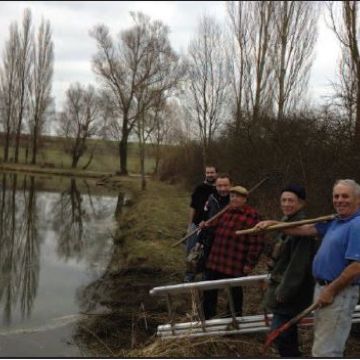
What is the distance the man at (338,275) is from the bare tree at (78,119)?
2004 inches

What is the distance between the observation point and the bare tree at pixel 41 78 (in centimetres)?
4872

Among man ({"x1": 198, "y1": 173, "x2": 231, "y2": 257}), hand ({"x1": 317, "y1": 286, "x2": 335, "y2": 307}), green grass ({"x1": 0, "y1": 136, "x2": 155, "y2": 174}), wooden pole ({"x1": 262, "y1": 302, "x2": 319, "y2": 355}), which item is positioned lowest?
wooden pole ({"x1": 262, "y1": 302, "x2": 319, "y2": 355})

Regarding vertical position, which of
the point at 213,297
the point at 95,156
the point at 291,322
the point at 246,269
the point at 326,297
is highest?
the point at 95,156

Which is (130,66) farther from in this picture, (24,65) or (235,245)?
(235,245)

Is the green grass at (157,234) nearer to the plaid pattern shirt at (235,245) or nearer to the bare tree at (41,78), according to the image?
the plaid pattern shirt at (235,245)

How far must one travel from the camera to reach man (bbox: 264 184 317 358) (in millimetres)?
4207

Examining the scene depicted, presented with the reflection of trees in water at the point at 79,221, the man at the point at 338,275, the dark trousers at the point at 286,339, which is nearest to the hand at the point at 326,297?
the man at the point at 338,275

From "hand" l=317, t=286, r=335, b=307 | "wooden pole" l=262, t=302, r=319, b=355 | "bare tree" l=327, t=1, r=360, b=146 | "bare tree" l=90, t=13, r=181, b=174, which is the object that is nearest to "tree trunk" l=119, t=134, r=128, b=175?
"bare tree" l=90, t=13, r=181, b=174

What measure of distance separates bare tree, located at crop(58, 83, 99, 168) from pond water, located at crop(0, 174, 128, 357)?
3117cm

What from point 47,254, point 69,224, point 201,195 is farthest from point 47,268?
point 69,224

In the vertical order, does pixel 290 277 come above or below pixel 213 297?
above

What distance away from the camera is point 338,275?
376 centimetres

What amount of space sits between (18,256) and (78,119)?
148 ft

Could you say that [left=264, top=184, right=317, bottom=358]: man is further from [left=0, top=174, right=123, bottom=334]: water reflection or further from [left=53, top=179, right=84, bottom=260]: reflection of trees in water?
[left=53, top=179, right=84, bottom=260]: reflection of trees in water
